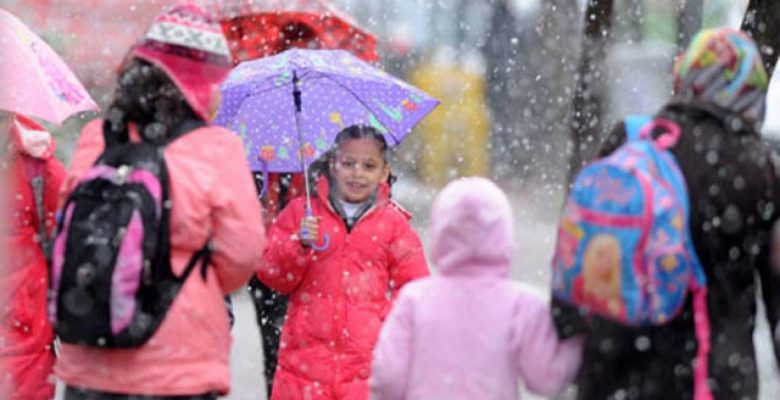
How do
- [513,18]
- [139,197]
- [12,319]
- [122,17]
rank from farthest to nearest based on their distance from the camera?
[513,18]
[122,17]
[12,319]
[139,197]

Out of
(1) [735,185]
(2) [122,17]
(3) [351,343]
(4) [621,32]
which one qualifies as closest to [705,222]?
(1) [735,185]

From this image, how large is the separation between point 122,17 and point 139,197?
12.4 m

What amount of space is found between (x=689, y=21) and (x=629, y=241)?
704cm

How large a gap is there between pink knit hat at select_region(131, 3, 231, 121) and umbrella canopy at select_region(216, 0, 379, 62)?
120 inches

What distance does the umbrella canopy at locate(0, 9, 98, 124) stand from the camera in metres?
6.12

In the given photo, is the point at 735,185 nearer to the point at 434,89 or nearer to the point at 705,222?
the point at 705,222

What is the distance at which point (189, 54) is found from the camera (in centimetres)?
489

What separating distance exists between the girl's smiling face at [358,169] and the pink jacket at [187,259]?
1533mm

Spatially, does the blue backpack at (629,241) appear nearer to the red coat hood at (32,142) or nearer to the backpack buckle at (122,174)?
the backpack buckle at (122,174)

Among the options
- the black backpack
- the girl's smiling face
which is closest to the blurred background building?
the girl's smiling face

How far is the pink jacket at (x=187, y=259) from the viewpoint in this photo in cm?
474

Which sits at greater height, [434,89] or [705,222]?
[705,222]

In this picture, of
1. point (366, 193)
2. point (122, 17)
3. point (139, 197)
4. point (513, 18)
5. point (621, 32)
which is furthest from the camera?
point (513, 18)

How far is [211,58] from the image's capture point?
4.92m
